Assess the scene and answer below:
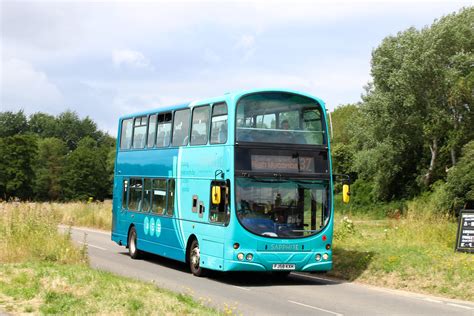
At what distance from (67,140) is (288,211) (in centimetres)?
13438

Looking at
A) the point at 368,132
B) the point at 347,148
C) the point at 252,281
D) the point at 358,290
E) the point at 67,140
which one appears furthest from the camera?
the point at 67,140

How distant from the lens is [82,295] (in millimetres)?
11992

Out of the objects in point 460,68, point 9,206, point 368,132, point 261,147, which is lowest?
point 9,206

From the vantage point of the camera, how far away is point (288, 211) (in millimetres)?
17266

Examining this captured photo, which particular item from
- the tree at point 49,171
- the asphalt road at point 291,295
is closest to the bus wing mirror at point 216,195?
the asphalt road at point 291,295

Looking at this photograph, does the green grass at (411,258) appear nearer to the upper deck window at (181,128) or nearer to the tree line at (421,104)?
the upper deck window at (181,128)

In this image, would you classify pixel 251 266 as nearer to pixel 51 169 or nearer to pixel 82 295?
pixel 82 295

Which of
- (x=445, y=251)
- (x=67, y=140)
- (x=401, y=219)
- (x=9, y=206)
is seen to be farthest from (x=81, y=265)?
(x=67, y=140)

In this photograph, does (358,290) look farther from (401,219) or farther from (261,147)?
(401,219)

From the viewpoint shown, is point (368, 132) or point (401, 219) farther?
point (368, 132)

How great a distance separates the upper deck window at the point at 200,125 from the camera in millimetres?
18953

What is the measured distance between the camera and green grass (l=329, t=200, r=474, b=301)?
1616cm

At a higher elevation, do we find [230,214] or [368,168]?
[368,168]

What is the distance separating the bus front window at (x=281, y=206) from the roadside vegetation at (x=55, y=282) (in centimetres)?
369
